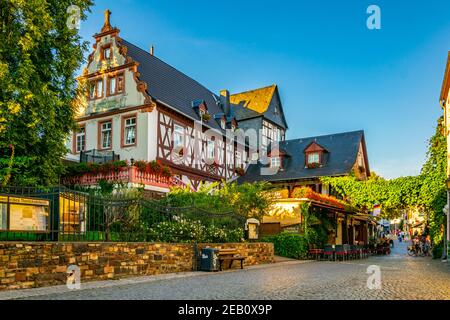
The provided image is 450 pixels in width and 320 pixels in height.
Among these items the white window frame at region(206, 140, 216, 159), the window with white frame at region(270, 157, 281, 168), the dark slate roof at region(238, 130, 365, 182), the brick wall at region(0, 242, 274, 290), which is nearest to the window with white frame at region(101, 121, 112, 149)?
the white window frame at region(206, 140, 216, 159)

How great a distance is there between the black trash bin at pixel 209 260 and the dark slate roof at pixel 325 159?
18.7 metres

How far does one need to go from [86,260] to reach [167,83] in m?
19.1

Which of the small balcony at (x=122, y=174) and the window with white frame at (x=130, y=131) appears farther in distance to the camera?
the window with white frame at (x=130, y=131)

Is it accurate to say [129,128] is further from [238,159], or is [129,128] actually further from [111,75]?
[238,159]

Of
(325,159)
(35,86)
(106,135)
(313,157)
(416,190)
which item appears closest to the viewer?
(35,86)

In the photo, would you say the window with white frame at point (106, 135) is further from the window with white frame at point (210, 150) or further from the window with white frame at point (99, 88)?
the window with white frame at point (210, 150)

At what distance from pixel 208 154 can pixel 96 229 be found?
17771mm

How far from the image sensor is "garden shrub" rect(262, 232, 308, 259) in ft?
74.4

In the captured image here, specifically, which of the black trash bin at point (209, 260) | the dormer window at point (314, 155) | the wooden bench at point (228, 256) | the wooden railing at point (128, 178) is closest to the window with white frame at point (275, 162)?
the dormer window at point (314, 155)

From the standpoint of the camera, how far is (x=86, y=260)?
1069cm

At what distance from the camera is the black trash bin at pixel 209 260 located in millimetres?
14297

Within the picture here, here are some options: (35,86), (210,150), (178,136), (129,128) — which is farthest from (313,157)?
(35,86)

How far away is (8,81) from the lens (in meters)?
15.0
